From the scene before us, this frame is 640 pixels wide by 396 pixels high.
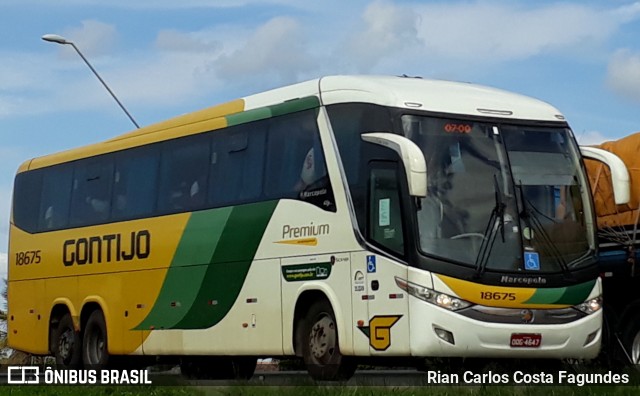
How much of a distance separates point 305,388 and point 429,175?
3.59 m

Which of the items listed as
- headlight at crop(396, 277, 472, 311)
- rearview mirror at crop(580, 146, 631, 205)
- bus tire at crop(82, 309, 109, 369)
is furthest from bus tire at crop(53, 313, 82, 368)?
rearview mirror at crop(580, 146, 631, 205)

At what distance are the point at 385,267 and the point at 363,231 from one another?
558mm

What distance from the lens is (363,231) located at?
15.3 m

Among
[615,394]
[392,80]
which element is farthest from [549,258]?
[615,394]

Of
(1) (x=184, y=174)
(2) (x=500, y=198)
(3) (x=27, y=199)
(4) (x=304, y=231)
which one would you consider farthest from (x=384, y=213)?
(3) (x=27, y=199)

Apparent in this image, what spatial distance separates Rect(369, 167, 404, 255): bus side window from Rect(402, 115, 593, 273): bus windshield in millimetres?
326

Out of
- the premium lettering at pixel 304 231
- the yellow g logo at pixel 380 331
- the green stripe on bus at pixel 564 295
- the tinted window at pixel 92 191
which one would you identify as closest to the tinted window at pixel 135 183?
the tinted window at pixel 92 191

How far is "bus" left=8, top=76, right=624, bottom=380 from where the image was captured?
1466 centimetres

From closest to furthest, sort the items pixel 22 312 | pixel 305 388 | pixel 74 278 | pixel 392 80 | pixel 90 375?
pixel 305 388, pixel 392 80, pixel 90 375, pixel 74 278, pixel 22 312

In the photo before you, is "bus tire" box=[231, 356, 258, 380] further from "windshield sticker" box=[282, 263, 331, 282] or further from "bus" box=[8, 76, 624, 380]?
"windshield sticker" box=[282, 263, 331, 282]

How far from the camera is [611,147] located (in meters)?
17.3

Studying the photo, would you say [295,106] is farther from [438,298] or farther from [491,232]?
[438,298]

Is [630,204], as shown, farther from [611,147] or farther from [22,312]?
[22,312]

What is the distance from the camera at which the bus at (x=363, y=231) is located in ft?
48.1
